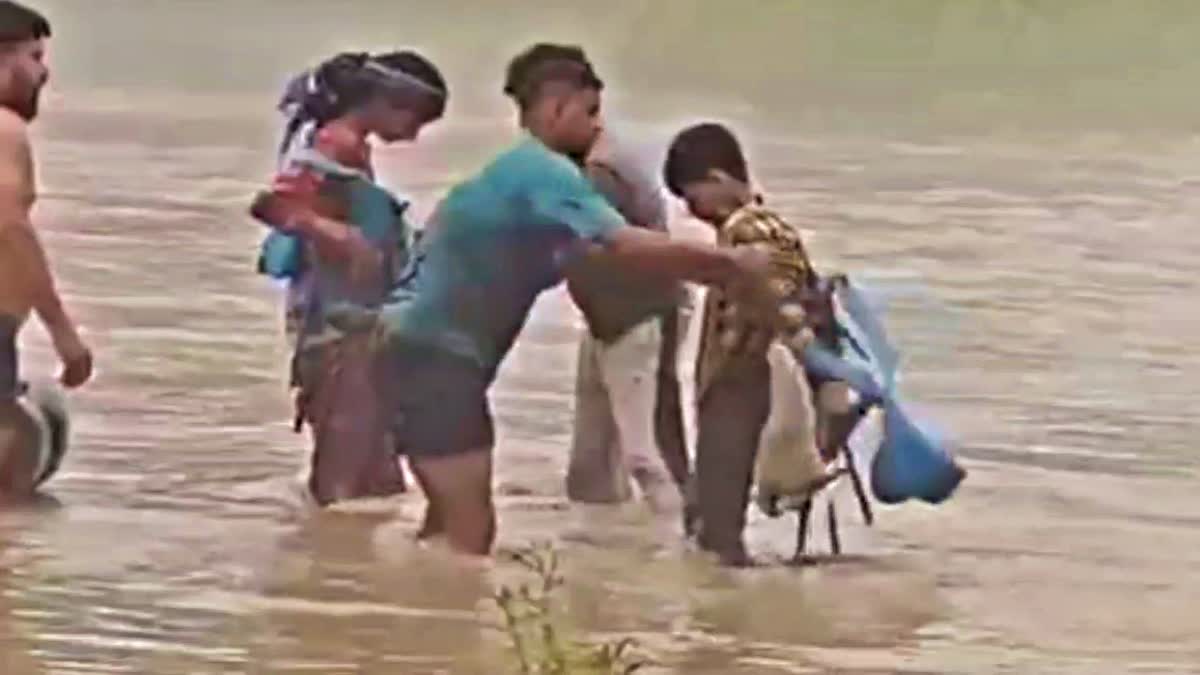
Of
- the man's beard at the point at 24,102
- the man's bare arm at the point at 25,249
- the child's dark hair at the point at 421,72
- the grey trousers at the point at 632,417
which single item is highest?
the child's dark hair at the point at 421,72

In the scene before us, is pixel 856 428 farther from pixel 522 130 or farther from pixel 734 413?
pixel 522 130

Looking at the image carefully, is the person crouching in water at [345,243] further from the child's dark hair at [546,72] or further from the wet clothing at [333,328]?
the child's dark hair at [546,72]

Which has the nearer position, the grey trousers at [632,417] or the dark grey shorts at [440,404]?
the dark grey shorts at [440,404]

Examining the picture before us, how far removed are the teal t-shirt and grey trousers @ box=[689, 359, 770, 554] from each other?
0.54 m

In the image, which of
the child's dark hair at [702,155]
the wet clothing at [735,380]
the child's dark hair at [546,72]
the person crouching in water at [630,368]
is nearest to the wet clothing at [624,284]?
the person crouching in water at [630,368]

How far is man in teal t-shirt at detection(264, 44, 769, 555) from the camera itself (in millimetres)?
8211

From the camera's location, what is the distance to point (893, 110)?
71.2ft

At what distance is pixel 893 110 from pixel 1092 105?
1.32 m

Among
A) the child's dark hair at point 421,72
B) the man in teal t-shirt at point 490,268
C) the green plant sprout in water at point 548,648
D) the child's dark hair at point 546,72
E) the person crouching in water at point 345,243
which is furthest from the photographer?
the child's dark hair at point 421,72

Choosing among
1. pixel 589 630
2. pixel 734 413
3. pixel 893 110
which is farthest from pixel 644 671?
pixel 893 110

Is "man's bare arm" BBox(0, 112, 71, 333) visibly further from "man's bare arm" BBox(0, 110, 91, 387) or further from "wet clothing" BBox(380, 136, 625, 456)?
"wet clothing" BBox(380, 136, 625, 456)

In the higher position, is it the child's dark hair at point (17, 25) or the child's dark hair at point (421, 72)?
the child's dark hair at point (17, 25)

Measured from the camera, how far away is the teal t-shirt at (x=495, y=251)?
824cm

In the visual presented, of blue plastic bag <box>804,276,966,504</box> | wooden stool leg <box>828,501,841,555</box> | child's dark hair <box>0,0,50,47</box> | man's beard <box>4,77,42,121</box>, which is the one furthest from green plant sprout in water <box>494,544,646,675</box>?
child's dark hair <box>0,0,50,47</box>
